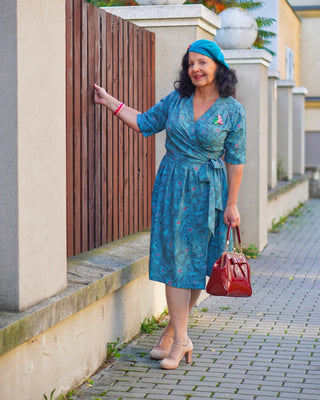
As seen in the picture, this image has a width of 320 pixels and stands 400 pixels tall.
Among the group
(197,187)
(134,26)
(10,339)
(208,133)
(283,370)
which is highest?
(134,26)

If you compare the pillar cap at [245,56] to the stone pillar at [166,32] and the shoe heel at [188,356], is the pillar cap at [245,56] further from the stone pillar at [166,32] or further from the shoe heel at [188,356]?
the shoe heel at [188,356]

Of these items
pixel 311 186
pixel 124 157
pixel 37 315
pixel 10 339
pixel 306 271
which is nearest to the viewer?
pixel 10 339

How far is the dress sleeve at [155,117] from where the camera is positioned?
526cm

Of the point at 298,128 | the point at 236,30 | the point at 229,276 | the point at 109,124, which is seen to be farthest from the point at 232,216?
the point at 298,128

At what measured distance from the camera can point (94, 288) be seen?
4.73m

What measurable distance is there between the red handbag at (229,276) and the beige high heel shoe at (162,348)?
0.61m

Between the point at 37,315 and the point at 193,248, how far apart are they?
144 cm

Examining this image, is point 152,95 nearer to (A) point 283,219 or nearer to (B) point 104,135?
(B) point 104,135

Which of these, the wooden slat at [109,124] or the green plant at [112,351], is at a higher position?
the wooden slat at [109,124]

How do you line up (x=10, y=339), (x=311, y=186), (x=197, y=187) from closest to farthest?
1. (x=10, y=339)
2. (x=197, y=187)
3. (x=311, y=186)

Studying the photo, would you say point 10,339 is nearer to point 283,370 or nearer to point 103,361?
point 103,361

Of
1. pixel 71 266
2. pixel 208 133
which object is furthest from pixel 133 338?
pixel 208 133

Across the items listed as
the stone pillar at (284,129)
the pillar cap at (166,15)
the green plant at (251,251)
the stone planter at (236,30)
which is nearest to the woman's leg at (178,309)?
the pillar cap at (166,15)

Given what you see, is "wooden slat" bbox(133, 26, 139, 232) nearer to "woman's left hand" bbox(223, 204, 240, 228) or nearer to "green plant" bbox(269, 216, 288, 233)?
"woman's left hand" bbox(223, 204, 240, 228)
